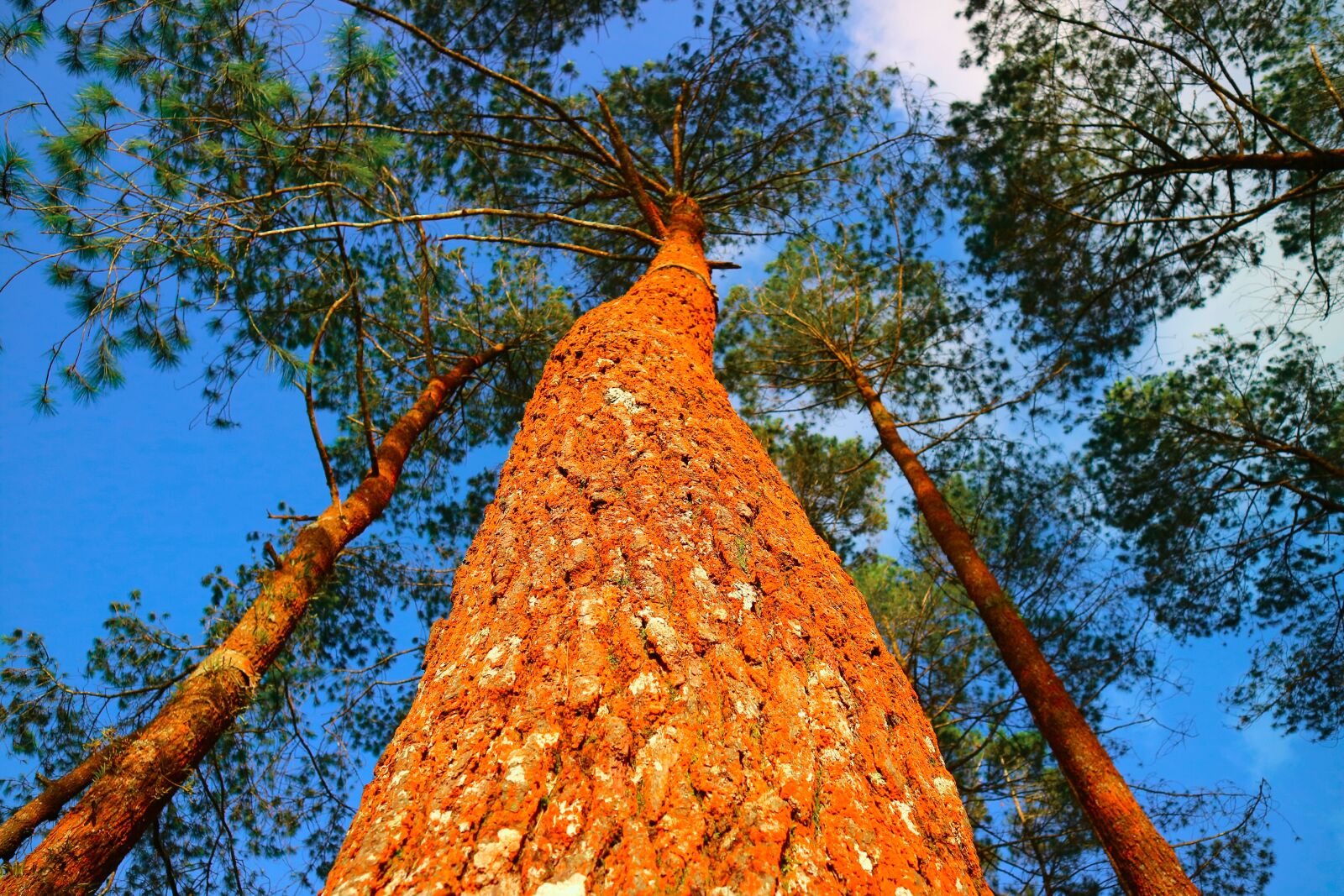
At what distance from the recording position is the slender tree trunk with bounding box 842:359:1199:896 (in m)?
3.41

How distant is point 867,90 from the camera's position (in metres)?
7.36

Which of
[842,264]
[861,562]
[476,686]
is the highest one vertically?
[842,264]

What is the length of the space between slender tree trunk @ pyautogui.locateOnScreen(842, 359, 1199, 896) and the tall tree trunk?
115 inches

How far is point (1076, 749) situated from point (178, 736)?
13.6 ft

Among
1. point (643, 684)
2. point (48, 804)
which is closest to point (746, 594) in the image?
point (643, 684)

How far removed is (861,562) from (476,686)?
7.84 metres

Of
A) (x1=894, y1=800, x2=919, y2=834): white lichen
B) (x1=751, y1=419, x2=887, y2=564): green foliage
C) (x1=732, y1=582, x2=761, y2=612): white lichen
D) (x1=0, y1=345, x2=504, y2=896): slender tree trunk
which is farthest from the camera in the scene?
(x1=751, y1=419, x2=887, y2=564): green foliage

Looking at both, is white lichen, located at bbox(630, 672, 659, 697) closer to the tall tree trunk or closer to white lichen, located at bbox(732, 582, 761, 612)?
the tall tree trunk

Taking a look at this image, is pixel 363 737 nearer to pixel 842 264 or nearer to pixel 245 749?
pixel 245 749

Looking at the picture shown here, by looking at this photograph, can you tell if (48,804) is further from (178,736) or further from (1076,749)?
(1076,749)

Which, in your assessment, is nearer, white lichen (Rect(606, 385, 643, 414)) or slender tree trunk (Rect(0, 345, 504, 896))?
white lichen (Rect(606, 385, 643, 414))

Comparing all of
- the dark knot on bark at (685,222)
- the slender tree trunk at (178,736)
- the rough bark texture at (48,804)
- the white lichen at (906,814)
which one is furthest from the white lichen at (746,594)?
the dark knot on bark at (685,222)

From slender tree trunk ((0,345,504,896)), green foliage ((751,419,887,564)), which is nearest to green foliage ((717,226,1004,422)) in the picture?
green foliage ((751,419,887,564))

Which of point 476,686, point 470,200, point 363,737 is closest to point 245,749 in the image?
point 363,737
